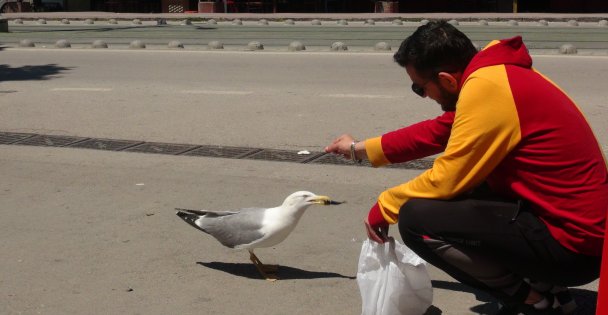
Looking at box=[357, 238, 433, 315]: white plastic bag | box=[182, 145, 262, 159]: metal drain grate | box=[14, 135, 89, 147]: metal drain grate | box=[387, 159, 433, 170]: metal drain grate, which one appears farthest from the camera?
box=[14, 135, 89, 147]: metal drain grate

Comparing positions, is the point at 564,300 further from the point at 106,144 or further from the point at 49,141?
the point at 49,141

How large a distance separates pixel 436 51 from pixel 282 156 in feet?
14.5

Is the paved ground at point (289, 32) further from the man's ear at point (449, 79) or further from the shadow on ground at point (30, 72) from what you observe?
the man's ear at point (449, 79)

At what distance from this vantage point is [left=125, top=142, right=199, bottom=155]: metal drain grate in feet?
28.1

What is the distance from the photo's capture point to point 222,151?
336 inches

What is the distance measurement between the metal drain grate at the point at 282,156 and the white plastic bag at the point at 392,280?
12.0 ft

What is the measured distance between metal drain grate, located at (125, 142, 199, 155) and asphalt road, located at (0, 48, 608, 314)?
0.19 m

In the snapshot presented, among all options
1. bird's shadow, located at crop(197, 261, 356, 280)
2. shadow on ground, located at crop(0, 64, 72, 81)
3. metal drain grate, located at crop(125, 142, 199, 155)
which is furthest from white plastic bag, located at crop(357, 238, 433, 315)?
shadow on ground, located at crop(0, 64, 72, 81)

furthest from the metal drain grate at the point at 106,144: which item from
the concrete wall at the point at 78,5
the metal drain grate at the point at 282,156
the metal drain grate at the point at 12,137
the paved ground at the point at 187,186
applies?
the concrete wall at the point at 78,5

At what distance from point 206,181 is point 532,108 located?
389 centimetres

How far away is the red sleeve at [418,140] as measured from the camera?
4340 millimetres

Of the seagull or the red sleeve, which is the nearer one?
the red sleeve

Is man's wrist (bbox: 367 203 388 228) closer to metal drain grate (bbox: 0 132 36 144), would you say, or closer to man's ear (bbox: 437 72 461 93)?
man's ear (bbox: 437 72 461 93)

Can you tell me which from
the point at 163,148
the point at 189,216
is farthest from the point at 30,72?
the point at 189,216
